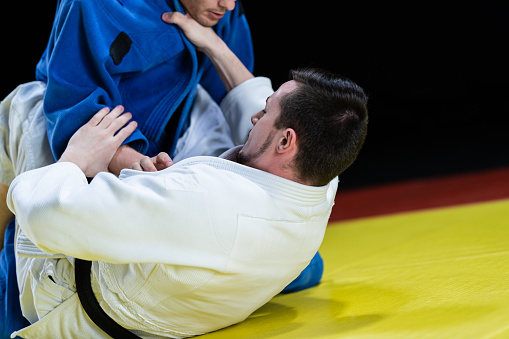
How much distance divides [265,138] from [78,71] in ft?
2.14

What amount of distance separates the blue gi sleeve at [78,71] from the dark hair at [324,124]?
0.60m

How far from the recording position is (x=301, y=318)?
5.96 feet

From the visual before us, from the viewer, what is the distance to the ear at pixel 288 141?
156 centimetres

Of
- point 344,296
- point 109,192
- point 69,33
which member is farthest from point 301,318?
point 69,33

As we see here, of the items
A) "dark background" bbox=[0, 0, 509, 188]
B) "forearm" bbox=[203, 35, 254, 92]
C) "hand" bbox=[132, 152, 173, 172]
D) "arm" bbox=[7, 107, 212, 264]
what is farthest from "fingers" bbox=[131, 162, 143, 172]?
"dark background" bbox=[0, 0, 509, 188]

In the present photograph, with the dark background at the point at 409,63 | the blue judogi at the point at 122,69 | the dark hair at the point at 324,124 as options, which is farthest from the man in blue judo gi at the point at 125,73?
the dark background at the point at 409,63

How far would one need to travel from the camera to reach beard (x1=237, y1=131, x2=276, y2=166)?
162 centimetres

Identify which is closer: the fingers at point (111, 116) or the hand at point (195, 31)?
the fingers at point (111, 116)

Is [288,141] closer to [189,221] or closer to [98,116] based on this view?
[189,221]

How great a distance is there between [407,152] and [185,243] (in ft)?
15.3

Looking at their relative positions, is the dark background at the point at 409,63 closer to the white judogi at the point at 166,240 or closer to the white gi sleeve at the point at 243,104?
the white gi sleeve at the point at 243,104

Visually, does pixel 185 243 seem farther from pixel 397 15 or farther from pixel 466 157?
pixel 397 15

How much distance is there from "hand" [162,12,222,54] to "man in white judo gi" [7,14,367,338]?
0.49m

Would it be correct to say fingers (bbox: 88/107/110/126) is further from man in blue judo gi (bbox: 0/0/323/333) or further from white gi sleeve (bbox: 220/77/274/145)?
white gi sleeve (bbox: 220/77/274/145)
